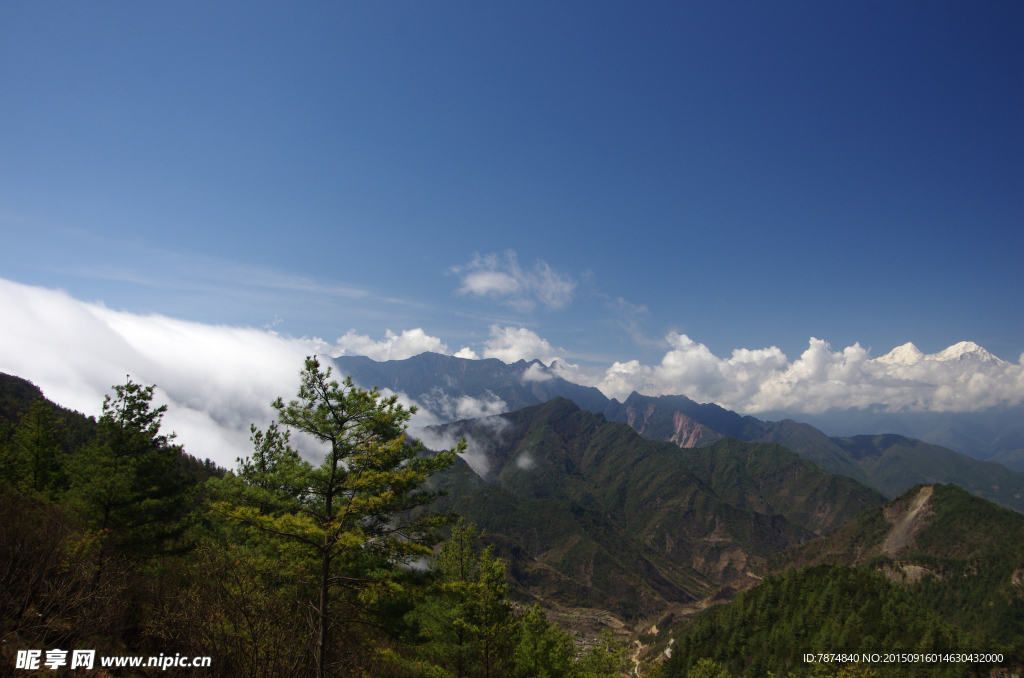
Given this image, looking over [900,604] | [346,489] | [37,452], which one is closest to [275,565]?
[346,489]

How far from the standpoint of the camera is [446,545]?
2302cm

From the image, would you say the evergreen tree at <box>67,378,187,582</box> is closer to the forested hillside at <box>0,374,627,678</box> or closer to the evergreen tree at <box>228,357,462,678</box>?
the forested hillside at <box>0,374,627,678</box>

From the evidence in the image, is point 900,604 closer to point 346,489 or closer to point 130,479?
point 346,489

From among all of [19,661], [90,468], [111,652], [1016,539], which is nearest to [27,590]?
[19,661]

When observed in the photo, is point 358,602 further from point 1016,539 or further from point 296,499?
point 1016,539

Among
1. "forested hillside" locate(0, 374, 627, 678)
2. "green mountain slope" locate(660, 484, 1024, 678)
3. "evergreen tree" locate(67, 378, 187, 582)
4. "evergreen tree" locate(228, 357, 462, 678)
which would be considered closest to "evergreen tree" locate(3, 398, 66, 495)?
"forested hillside" locate(0, 374, 627, 678)

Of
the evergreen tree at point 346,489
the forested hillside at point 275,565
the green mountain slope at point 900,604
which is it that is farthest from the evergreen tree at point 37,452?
the green mountain slope at point 900,604

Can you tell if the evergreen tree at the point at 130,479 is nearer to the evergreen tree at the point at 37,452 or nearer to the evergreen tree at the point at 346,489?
the evergreen tree at the point at 37,452

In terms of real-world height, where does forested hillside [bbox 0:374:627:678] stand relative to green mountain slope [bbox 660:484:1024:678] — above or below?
above

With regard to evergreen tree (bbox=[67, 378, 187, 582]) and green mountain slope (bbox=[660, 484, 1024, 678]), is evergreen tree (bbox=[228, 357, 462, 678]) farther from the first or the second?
green mountain slope (bbox=[660, 484, 1024, 678])

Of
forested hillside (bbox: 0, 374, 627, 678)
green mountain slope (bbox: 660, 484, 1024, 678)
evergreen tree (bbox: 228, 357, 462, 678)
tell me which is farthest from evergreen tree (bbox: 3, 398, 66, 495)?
green mountain slope (bbox: 660, 484, 1024, 678)

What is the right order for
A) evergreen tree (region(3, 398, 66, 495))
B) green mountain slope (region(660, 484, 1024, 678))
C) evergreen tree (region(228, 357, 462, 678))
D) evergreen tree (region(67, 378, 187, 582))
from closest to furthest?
1. evergreen tree (region(228, 357, 462, 678))
2. evergreen tree (region(67, 378, 187, 582))
3. evergreen tree (region(3, 398, 66, 495))
4. green mountain slope (region(660, 484, 1024, 678))

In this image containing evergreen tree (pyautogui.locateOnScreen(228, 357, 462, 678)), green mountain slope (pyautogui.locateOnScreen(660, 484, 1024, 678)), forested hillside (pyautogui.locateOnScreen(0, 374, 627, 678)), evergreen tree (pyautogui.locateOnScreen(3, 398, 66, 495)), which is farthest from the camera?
green mountain slope (pyautogui.locateOnScreen(660, 484, 1024, 678))

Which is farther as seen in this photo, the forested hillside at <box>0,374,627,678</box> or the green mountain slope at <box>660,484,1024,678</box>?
the green mountain slope at <box>660,484,1024,678</box>
